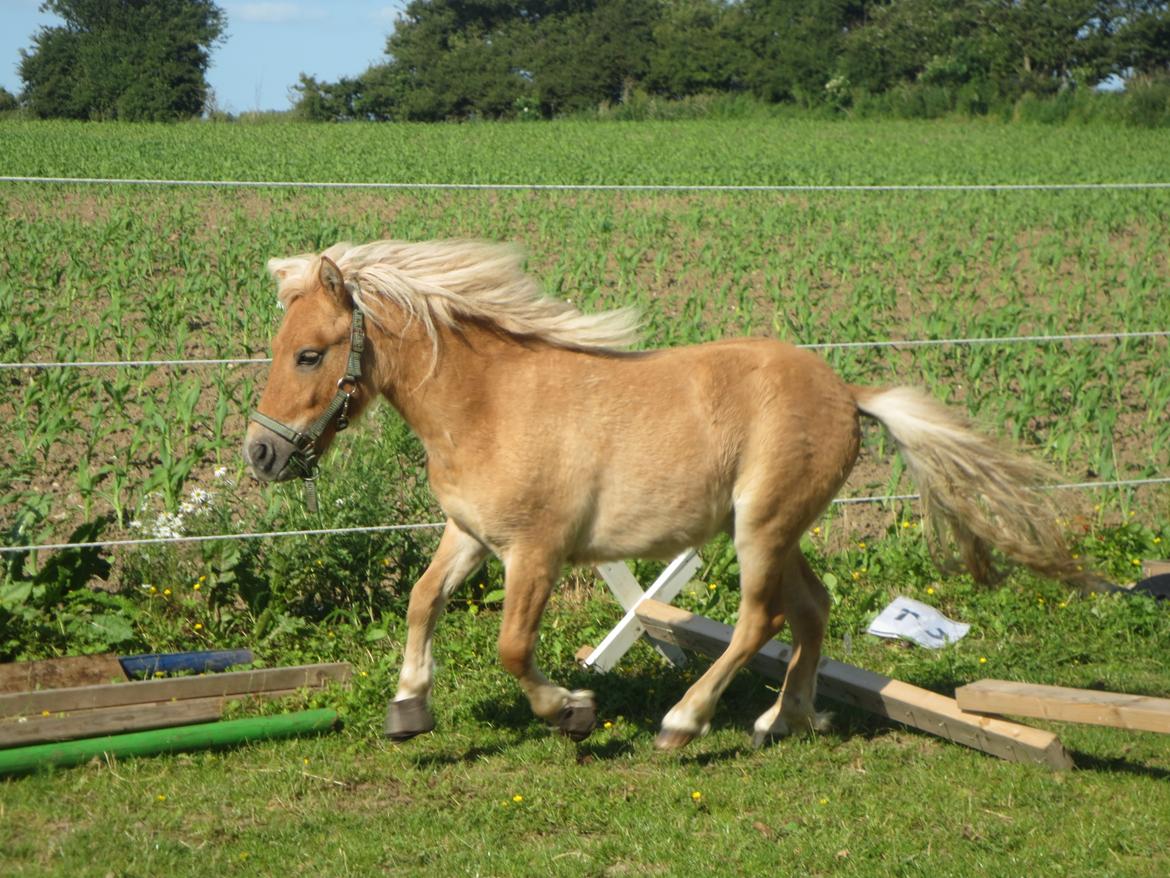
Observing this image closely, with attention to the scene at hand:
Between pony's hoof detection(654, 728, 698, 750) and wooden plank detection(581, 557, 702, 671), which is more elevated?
wooden plank detection(581, 557, 702, 671)

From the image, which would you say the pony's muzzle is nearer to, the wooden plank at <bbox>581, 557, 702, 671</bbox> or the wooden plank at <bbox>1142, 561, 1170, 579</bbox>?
the wooden plank at <bbox>581, 557, 702, 671</bbox>

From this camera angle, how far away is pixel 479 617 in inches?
253

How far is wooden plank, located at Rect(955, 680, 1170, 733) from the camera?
13.8 feet

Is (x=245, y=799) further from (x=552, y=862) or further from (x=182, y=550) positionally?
(x=182, y=550)

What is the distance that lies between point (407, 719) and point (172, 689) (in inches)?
41.0

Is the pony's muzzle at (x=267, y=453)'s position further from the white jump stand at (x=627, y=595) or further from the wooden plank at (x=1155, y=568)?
the wooden plank at (x=1155, y=568)

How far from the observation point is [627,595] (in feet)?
18.9

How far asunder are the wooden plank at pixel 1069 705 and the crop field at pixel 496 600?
351 mm

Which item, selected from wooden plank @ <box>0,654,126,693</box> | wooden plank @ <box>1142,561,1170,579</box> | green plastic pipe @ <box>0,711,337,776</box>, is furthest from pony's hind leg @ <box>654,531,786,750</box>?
wooden plank @ <box>1142,561,1170,579</box>

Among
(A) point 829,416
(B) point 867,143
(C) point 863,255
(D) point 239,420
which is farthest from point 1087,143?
(A) point 829,416

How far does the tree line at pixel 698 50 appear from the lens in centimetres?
5434

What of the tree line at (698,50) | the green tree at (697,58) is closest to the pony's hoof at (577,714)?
the tree line at (698,50)

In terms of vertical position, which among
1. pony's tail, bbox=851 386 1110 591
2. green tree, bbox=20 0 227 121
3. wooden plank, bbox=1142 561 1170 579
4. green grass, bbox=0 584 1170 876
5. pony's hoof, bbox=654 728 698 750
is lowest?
green grass, bbox=0 584 1170 876

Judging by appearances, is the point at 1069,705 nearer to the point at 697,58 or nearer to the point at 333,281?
the point at 333,281
